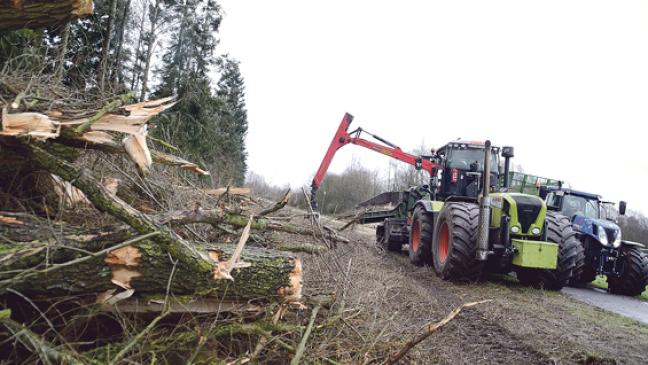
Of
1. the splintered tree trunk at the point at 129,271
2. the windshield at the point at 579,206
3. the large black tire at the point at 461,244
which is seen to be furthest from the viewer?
the windshield at the point at 579,206

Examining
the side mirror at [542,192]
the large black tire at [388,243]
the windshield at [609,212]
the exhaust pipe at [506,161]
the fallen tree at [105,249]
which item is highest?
the exhaust pipe at [506,161]

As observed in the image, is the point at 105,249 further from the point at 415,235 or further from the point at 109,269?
the point at 415,235

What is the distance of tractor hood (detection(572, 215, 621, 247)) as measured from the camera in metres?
8.69

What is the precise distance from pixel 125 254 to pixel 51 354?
70 centimetres

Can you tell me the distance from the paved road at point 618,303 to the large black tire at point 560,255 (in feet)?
1.39

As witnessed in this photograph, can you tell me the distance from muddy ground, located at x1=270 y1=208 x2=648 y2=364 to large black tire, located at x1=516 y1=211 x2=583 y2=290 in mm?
615

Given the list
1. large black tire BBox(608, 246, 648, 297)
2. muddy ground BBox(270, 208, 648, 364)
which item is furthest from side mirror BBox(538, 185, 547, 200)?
muddy ground BBox(270, 208, 648, 364)

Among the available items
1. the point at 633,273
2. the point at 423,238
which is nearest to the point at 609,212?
the point at 633,273

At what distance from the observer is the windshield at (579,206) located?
9.98 m

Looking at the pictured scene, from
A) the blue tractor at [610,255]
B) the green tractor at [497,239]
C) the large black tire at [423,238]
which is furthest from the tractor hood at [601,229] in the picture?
the large black tire at [423,238]

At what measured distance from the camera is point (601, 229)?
879 cm

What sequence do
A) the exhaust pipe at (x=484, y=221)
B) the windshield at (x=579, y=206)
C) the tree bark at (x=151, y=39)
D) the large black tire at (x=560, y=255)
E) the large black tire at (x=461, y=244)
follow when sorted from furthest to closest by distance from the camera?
1. the tree bark at (x=151, y=39)
2. the windshield at (x=579, y=206)
3. the large black tire at (x=560, y=255)
4. the large black tire at (x=461, y=244)
5. the exhaust pipe at (x=484, y=221)

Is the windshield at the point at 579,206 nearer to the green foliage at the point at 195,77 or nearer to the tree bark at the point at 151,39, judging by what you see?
the green foliage at the point at 195,77

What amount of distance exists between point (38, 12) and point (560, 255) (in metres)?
6.95
